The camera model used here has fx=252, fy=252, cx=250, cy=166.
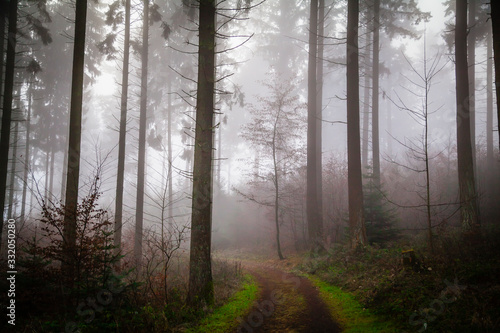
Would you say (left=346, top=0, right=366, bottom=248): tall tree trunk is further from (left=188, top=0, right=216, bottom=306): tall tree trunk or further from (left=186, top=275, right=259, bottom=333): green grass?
(left=188, top=0, right=216, bottom=306): tall tree trunk

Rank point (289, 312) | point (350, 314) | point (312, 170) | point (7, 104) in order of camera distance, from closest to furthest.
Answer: point (350, 314), point (289, 312), point (7, 104), point (312, 170)

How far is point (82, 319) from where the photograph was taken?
15.5 feet

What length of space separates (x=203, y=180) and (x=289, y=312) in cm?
382

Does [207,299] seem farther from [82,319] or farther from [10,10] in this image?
[10,10]

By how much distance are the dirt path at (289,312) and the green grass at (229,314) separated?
0.67 feet

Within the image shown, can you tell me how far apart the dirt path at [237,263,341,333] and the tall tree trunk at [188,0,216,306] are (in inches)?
49.9

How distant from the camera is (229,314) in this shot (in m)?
5.86

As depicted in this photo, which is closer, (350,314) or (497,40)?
(350,314)

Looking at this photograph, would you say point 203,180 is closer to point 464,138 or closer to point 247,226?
point 464,138

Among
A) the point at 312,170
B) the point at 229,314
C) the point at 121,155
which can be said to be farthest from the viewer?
the point at 312,170

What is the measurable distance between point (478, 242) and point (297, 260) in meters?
8.25

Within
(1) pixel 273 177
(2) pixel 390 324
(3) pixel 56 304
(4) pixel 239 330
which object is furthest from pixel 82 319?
(1) pixel 273 177

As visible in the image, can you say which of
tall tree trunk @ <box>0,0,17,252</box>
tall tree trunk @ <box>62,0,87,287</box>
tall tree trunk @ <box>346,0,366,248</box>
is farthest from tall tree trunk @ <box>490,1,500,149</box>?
tall tree trunk @ <box>0,0,17,252</box>

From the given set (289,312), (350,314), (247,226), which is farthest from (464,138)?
(247,226)
